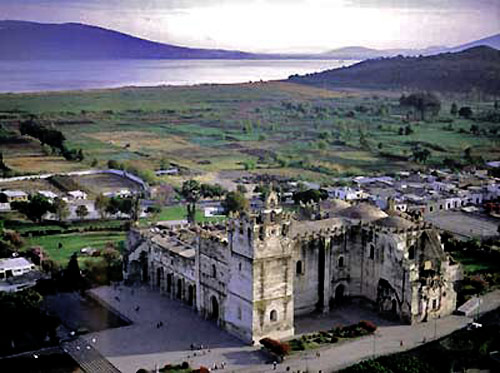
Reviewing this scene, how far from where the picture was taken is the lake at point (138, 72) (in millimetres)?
28750

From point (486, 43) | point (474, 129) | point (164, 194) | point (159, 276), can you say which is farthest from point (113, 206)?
point (474, 129)

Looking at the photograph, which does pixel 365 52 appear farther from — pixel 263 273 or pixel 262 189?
pixel 263 273

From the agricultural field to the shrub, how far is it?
61.7ft

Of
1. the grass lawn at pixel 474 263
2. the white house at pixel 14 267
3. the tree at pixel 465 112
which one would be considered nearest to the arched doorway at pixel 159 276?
the white house at pixel 14 267

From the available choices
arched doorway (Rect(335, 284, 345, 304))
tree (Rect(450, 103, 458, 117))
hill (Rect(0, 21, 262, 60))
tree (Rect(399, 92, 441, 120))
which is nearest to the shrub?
arched doorway (Rect(335, 284, 345, 304))

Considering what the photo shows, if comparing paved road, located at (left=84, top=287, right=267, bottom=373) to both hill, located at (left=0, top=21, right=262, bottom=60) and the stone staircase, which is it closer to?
the stone staircase

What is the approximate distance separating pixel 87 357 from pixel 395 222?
8815 mm

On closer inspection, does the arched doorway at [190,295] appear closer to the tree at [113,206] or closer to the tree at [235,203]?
the tree at [235,203]

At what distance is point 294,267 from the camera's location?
62.7ft

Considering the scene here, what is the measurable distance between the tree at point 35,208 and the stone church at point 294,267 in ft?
25.5

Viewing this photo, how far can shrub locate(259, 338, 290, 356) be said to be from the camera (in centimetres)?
1669

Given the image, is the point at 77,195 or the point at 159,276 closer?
the point at 159,276

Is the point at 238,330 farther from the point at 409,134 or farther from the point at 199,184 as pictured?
the point at 409,134

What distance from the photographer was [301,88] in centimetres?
5512
